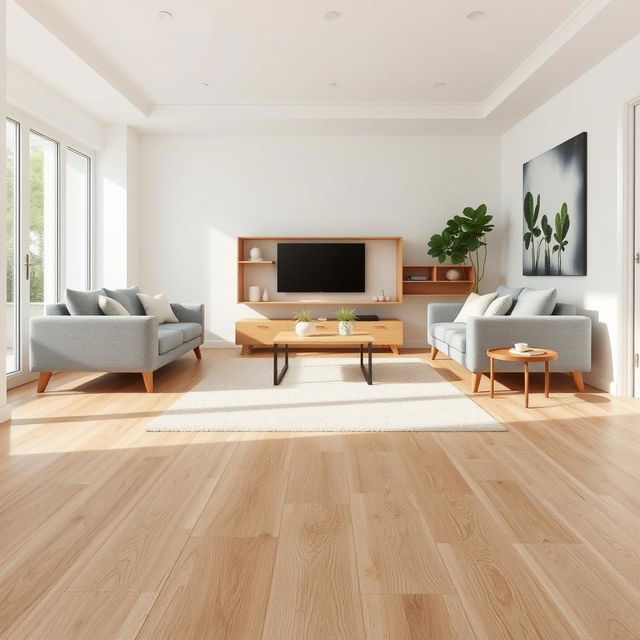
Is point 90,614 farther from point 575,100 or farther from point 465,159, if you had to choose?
point 465,159

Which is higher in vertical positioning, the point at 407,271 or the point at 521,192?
the point at 521,192

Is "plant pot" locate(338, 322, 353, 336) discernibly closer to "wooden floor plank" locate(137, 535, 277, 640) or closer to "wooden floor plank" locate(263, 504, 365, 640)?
"wooden floor plank" locate(263, 504, 365, 640)

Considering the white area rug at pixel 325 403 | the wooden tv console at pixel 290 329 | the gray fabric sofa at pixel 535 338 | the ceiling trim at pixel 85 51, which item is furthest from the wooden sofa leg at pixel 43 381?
the gray fabric sofa at pixel 535 338

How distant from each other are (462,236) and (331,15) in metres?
3.13

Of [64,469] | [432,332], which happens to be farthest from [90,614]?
[432,332]

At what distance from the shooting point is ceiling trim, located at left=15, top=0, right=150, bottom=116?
3.92 meters

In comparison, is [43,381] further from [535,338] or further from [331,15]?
[535,338]

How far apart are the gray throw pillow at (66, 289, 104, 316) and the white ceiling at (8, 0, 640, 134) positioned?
194 centimetres

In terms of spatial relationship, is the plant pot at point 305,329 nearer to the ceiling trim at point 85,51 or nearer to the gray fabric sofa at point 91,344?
the gray fabric sofa at point 91,344

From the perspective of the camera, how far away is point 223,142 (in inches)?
275

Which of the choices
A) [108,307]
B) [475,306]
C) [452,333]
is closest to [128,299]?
[108,307]

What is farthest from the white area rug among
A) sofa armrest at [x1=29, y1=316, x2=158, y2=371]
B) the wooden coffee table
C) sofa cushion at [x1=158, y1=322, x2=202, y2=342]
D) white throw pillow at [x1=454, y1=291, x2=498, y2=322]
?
white throw pillow at [x1=454, y1=291, x2=498, y2=322]

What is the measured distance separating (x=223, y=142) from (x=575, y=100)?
4.04 meters

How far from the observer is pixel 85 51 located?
4633mm
